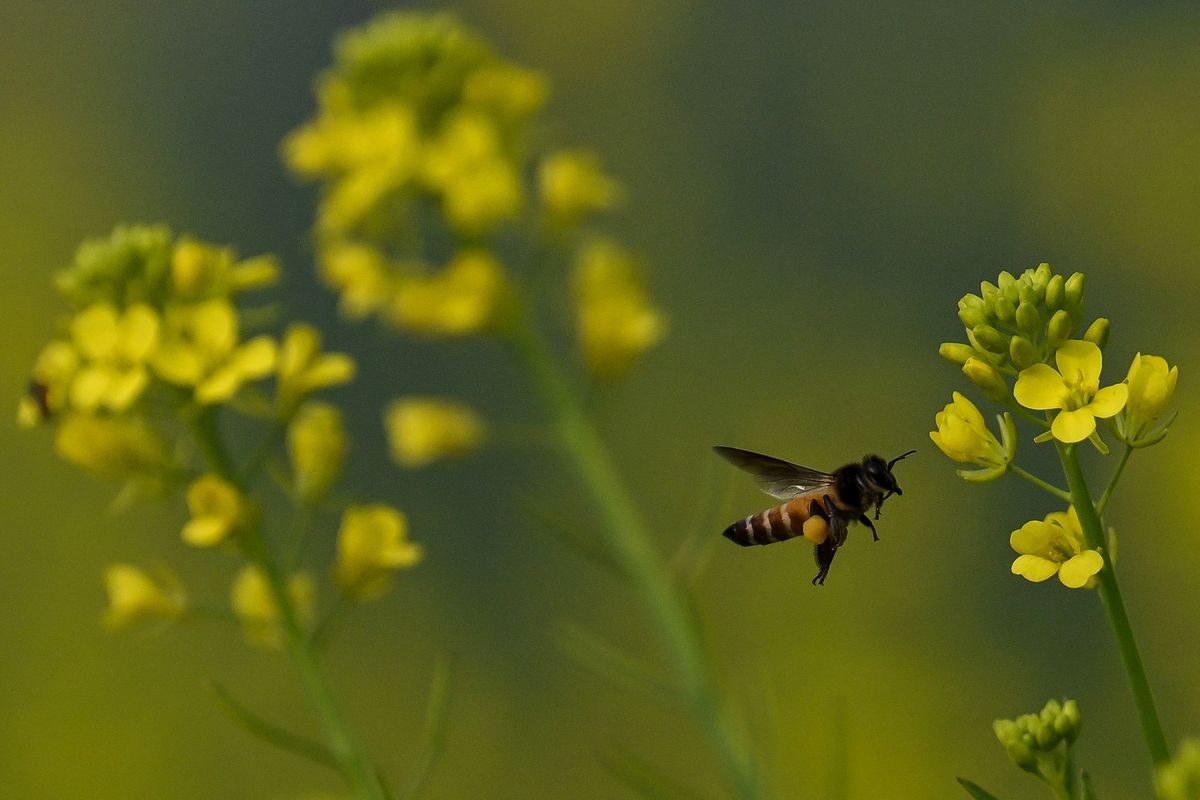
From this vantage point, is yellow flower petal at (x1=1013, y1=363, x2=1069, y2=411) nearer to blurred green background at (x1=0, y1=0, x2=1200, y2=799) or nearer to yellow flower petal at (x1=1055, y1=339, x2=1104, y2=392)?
yellow flower petal at (x1=1055, y1=339, x2=1104, y2=392)

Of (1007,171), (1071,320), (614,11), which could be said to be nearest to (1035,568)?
(1071,320)

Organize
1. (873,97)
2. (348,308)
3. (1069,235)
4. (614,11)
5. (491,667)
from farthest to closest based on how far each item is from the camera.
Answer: (614,11), (873,97), (1069,235), (491,667), (348,308)

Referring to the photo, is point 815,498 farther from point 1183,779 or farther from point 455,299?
point 455,299

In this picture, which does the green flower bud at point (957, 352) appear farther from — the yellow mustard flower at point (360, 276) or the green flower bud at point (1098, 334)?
the yellow mustard flower at point (360, 276)

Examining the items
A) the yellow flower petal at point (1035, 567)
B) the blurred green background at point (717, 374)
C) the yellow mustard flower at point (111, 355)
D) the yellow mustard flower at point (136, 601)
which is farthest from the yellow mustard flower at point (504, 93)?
the blurred green background at point (717, 374)

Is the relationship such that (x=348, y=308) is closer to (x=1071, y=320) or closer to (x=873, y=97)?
(x=1071, y=320)
